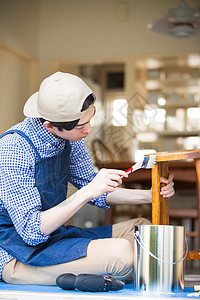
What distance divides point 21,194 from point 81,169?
0.42 meters

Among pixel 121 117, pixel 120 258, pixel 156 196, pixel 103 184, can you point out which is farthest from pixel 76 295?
pixel 121 117

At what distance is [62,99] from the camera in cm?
170

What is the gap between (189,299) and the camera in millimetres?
1507

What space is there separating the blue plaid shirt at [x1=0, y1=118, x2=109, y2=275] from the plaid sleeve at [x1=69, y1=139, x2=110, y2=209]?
0.58 feet

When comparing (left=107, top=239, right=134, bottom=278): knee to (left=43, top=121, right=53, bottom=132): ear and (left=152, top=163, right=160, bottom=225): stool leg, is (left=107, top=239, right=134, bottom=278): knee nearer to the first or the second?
(left=152, top=163, right=160, bottom=225): stool leg

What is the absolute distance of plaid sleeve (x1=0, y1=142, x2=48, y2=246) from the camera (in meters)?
1.66

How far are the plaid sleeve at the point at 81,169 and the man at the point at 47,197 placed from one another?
151 mm

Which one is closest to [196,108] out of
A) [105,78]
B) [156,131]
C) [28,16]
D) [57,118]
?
[156,131]

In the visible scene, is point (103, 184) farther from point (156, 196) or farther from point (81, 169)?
point (81, 169)

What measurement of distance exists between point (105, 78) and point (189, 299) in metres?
5.74

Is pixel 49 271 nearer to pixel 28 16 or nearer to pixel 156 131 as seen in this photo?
pixel 156 131

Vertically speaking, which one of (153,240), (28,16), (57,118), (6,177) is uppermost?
(28,16)

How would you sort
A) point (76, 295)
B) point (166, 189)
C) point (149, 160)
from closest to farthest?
1. point (76, 295)
2. point (149, 160)
3. point (166, 189)

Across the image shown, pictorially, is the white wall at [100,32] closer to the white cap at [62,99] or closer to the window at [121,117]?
the window at [121,117]
